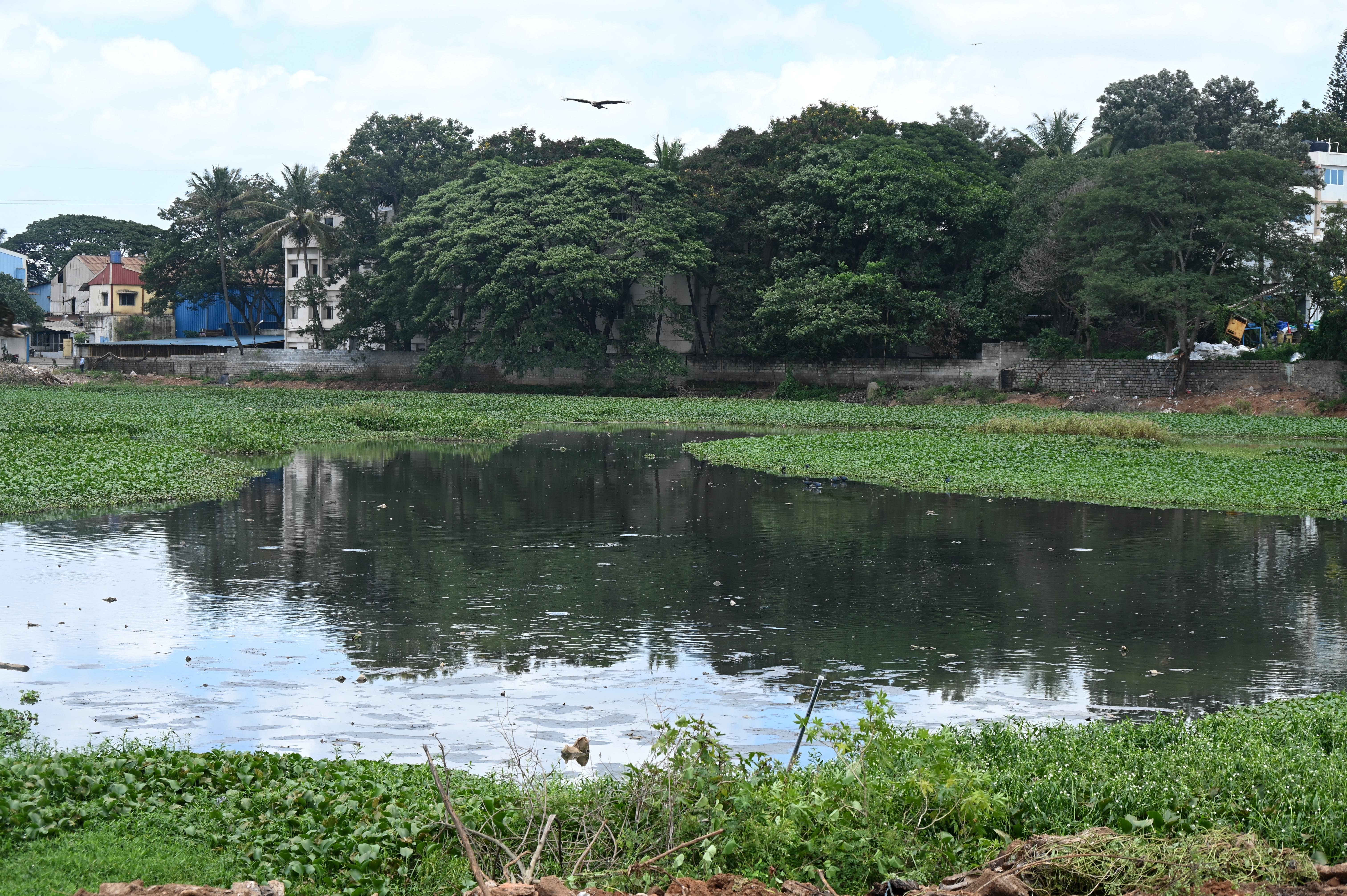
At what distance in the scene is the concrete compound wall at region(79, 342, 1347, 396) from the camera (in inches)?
1772

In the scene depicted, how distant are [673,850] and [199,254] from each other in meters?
71.9

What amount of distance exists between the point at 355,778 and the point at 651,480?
18073 millimetres

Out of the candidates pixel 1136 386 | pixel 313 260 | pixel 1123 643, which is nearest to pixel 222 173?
pixel 313 260

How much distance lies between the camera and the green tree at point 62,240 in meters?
97.9

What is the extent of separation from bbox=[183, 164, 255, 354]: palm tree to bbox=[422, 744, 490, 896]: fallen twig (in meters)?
67.6

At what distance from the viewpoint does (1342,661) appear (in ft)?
34.2

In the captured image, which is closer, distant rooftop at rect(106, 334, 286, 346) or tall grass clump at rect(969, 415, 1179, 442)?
tall grass clump at rect(969, 415, 1179, 442)

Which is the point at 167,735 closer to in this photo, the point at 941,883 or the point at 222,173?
the point at 941,883

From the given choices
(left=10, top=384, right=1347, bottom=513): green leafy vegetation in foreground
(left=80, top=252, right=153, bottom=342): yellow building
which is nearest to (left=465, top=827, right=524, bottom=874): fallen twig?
(left=10, top=384, right=1347, bottom=513): green leafy vegetation in foreground

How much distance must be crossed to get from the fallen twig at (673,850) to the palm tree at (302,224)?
63.0 m

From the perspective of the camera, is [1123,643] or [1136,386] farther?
[1136,386]

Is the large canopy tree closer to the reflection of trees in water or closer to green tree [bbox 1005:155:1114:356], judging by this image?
green tree [bbox 1005:155:1114:356]

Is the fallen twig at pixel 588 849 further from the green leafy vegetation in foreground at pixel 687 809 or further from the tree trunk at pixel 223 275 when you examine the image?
the tree trunk at pixel 223 275

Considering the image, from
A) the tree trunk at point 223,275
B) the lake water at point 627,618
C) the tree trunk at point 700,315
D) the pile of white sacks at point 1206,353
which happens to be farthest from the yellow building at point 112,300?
the lake water at point 627,618
